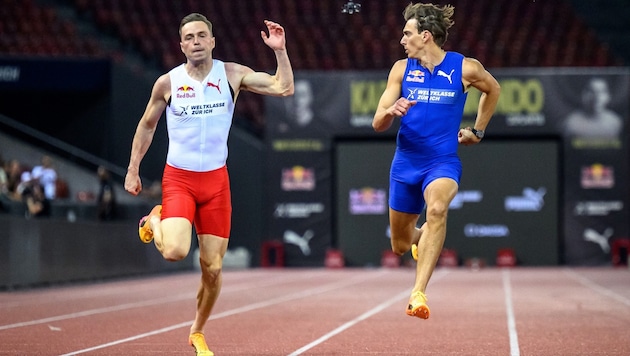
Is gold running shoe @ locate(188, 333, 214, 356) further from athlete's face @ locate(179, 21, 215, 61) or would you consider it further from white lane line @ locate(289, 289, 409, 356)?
athlete's face @ locate(179, 21, 215, 61)

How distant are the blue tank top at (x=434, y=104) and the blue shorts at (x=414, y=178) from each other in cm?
9

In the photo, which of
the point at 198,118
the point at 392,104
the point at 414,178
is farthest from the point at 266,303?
the point at 198,118

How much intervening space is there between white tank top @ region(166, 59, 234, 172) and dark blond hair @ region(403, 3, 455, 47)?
170cm

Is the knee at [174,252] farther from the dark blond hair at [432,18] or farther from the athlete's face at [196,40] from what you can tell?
the dark blond hair at [432,18]

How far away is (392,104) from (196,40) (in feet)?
5.49

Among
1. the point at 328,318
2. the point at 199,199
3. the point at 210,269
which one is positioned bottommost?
the point at 328,318

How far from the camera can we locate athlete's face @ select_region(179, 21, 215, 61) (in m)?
8.23

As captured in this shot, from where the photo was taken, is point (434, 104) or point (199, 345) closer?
point (199, 345)

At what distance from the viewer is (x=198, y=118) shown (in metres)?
8.35

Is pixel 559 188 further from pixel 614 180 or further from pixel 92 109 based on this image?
pixel 92 109

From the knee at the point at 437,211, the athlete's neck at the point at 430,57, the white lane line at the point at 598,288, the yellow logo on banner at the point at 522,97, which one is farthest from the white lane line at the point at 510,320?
the yellow logo on banner at the point at 522,97

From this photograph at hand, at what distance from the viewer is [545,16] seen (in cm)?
3500

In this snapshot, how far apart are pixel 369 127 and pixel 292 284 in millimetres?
9335

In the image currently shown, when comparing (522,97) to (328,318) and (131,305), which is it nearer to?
(131,305)
